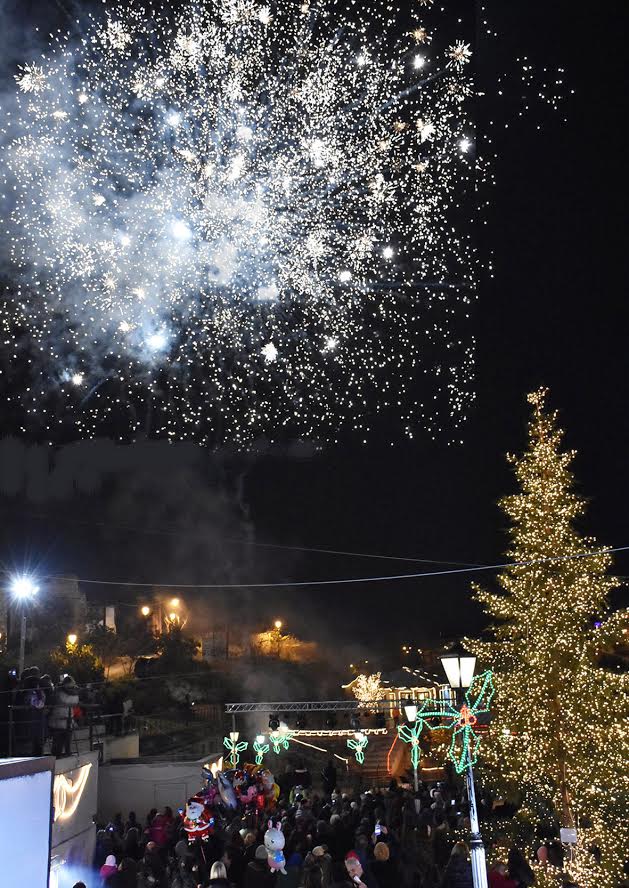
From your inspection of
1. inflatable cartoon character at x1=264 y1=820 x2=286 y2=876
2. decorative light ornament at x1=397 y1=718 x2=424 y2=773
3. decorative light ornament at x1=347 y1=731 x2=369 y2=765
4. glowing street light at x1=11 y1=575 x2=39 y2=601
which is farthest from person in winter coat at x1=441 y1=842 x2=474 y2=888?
decorative light ornament at x1=347 y1=731 x2=369 y2=765

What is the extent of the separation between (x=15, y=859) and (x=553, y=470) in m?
12.8

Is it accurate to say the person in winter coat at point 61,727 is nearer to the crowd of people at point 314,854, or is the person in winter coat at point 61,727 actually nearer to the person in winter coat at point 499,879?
the crowd of people at point 314,854

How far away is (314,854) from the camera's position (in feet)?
27.8

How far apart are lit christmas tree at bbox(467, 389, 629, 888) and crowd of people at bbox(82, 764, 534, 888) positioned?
4.92 ft

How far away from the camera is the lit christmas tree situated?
1367 cm

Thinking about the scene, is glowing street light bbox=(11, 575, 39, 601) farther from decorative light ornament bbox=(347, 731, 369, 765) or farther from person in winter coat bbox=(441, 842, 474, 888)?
decorative light ornament bbox=(347, 731, 369, 765)

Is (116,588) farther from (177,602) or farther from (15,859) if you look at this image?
(15,859)

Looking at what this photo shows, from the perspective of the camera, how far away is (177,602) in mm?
51906

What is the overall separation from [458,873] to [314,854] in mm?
1950

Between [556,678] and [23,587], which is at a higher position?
[23,587]

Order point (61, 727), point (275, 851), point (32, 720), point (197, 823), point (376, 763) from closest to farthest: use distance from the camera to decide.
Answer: point (275, 851), point (32, 720), point (61, 727), point (197, 823), point (376, 763)

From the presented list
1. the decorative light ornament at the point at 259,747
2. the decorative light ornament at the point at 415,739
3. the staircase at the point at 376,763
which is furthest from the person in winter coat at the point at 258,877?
the staircase at the point at 376,763

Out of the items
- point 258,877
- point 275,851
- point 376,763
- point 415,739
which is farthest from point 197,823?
point 376,763

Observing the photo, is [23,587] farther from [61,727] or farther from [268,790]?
[268,790]
